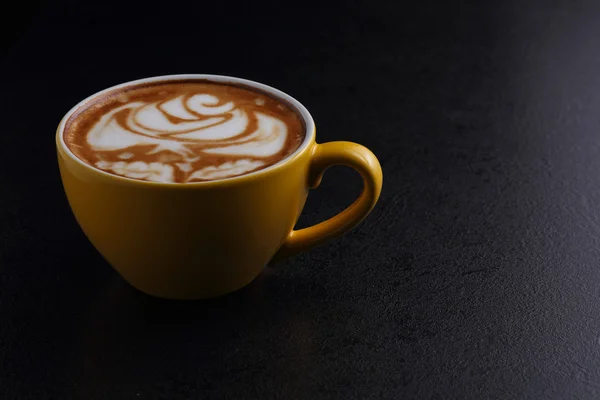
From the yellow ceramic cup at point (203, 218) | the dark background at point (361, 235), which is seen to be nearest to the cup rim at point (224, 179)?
the yellow ceramic cup at point (203, 218)

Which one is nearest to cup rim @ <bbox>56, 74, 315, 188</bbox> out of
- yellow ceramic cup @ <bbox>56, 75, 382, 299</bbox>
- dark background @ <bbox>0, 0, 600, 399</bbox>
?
yellow ceramic cup @ <bbox>56, 75, 382, 299</bbox>

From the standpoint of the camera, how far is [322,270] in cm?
85

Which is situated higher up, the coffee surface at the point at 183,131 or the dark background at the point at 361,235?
the coffee surface at the point at 183,131

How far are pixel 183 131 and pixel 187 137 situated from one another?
1 cm

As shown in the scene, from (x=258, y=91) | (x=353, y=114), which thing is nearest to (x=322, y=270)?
(x=258, y=91)

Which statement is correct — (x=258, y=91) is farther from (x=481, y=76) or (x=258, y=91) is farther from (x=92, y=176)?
(x=481, y=76)

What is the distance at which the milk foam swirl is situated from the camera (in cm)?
74

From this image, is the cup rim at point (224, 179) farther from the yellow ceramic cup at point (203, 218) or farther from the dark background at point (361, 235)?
the dark background at point (361, 235)

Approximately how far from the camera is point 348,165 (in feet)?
2.50

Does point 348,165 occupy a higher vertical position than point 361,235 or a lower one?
higher

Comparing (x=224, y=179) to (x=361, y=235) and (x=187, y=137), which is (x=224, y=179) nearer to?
(x=187, y=137)

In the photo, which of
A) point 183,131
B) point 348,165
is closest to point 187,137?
point 183,131

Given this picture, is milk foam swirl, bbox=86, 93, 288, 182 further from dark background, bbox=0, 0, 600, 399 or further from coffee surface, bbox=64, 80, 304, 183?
dark background, bbox=0, 0, 600, 399

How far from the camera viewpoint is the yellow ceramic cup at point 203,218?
2.29ft
